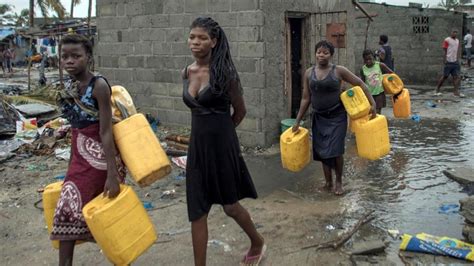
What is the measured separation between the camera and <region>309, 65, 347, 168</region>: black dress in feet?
15.7

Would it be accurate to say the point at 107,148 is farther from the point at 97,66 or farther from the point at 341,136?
the point at 97,66

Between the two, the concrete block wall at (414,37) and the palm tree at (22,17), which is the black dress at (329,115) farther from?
the palm tree at (22,17)

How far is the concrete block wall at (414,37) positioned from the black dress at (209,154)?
42.0 feet

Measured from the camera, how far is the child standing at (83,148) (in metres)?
2.80

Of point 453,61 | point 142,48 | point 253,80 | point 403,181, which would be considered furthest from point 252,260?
point 453,61

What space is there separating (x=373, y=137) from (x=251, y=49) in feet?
8.85

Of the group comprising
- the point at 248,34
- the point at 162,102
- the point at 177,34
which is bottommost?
the point at 162,102

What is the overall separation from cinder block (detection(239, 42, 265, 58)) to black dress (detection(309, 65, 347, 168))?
1923 mm

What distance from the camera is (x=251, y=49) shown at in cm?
682

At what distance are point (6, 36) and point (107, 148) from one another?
2468 cm

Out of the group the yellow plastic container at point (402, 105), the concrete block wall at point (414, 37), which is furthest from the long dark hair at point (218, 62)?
the concrete block wall at point (414, 37)

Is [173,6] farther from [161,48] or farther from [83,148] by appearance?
[83,148]

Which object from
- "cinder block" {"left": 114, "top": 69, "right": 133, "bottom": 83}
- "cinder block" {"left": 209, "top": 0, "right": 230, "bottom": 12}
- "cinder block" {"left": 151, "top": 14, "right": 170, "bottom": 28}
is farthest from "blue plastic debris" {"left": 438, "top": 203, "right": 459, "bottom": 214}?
"cinder block" {"left": 114, "top": 69, "right": 133, "bottom": 83}

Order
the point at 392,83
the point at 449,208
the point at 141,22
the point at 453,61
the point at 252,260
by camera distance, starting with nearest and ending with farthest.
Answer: the point at 252,260 → the point at 449,208 → the point at 392,83 → the point at 141,22 → the point at 453,61
